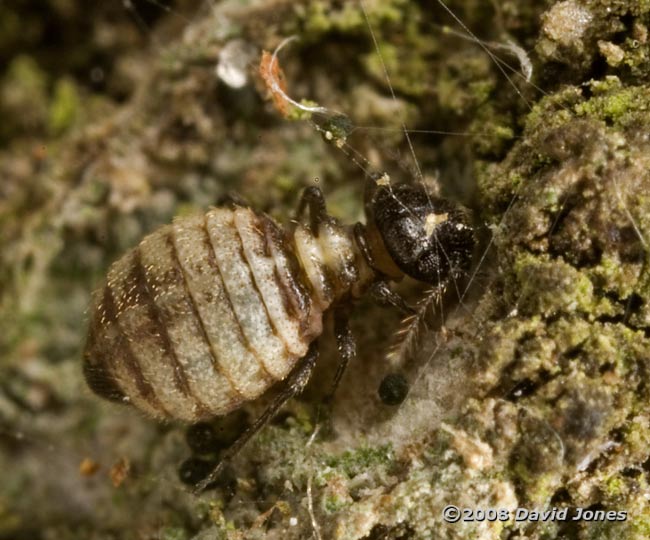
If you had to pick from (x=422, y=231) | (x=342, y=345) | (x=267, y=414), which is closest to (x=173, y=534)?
(x=267, y=414)

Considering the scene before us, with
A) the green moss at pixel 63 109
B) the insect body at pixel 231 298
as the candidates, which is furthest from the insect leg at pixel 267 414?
the green moss at pixel 63 109

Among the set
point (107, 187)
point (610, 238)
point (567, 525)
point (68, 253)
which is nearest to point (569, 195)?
point (610, 238)

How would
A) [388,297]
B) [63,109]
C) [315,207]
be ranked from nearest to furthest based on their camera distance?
[388,297] → [315,207] → [63,109]

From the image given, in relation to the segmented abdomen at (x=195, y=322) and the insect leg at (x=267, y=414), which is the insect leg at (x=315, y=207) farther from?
the insect leg at (x=267, y=414)

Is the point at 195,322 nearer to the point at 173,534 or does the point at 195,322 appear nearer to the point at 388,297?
the point at 388,297

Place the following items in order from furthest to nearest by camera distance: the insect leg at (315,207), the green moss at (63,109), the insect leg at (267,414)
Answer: the green moss at (63,109) < the insect leg at (315,207) < the insect leg at (267,414)

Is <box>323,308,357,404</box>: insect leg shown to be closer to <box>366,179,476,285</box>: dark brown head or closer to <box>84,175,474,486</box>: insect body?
<box>84,175,474,486</box>: insect body
